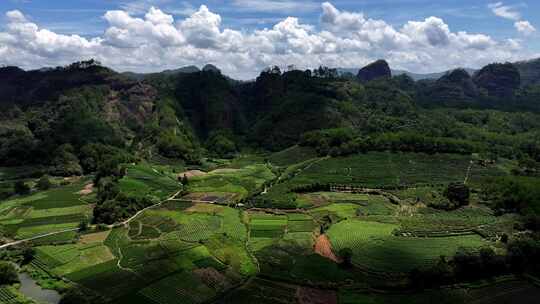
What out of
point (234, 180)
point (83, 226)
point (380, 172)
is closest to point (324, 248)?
point (83, 226)

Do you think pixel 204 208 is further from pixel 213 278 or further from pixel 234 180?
pixel 213 278

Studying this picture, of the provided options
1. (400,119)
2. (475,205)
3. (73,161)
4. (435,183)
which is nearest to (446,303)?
(475,205)

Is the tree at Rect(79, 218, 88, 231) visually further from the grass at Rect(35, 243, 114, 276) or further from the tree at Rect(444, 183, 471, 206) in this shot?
the tree at Rect(444, 183, 471, 206)

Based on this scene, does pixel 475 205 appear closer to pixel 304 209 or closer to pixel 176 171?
pixel 304 209

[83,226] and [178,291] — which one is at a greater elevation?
[83,226]

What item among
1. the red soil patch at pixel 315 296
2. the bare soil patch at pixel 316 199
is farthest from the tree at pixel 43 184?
the red soil patch at pixel 315 296
